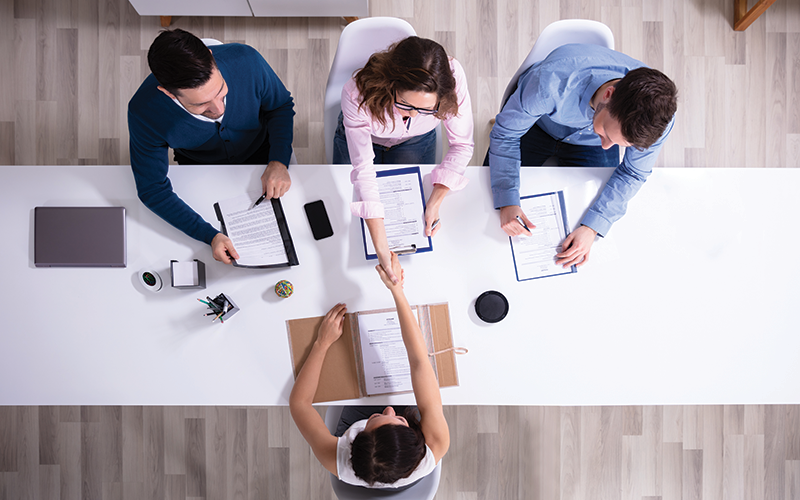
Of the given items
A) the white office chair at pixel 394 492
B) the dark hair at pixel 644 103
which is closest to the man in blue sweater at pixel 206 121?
the white office chair at pixel 394 492

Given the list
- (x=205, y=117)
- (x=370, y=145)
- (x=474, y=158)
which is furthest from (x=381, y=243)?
(x=474, y=158)

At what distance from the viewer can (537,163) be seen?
1.67m

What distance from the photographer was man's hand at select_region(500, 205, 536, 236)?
4.32 feet

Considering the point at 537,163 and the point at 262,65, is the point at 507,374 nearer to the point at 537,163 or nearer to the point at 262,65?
the point at 537,163

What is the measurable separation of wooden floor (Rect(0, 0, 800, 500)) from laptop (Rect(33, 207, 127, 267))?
1.01m

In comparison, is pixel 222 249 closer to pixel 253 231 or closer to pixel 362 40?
pixel 253 231

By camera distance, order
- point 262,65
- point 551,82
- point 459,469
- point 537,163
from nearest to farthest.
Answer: point 551,82 < point 262,65 < point 537,163 < point 459,469

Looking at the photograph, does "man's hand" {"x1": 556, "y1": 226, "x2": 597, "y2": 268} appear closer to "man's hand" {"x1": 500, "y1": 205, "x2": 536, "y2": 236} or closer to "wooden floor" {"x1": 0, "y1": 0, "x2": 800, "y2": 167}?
"man's hand" {"x1": 500, "y1": 205, "x2": 536, "y2": 236}

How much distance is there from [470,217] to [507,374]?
0.51 meters

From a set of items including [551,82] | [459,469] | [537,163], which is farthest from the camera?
[459,469]

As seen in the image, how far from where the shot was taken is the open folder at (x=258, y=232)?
1.34 metres

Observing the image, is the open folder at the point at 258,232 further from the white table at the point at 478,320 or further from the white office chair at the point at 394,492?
the white office chair at the point at 394,492

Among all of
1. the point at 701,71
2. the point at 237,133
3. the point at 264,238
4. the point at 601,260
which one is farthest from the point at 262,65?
the point at 701,71

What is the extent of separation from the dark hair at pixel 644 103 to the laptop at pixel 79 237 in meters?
1.47
